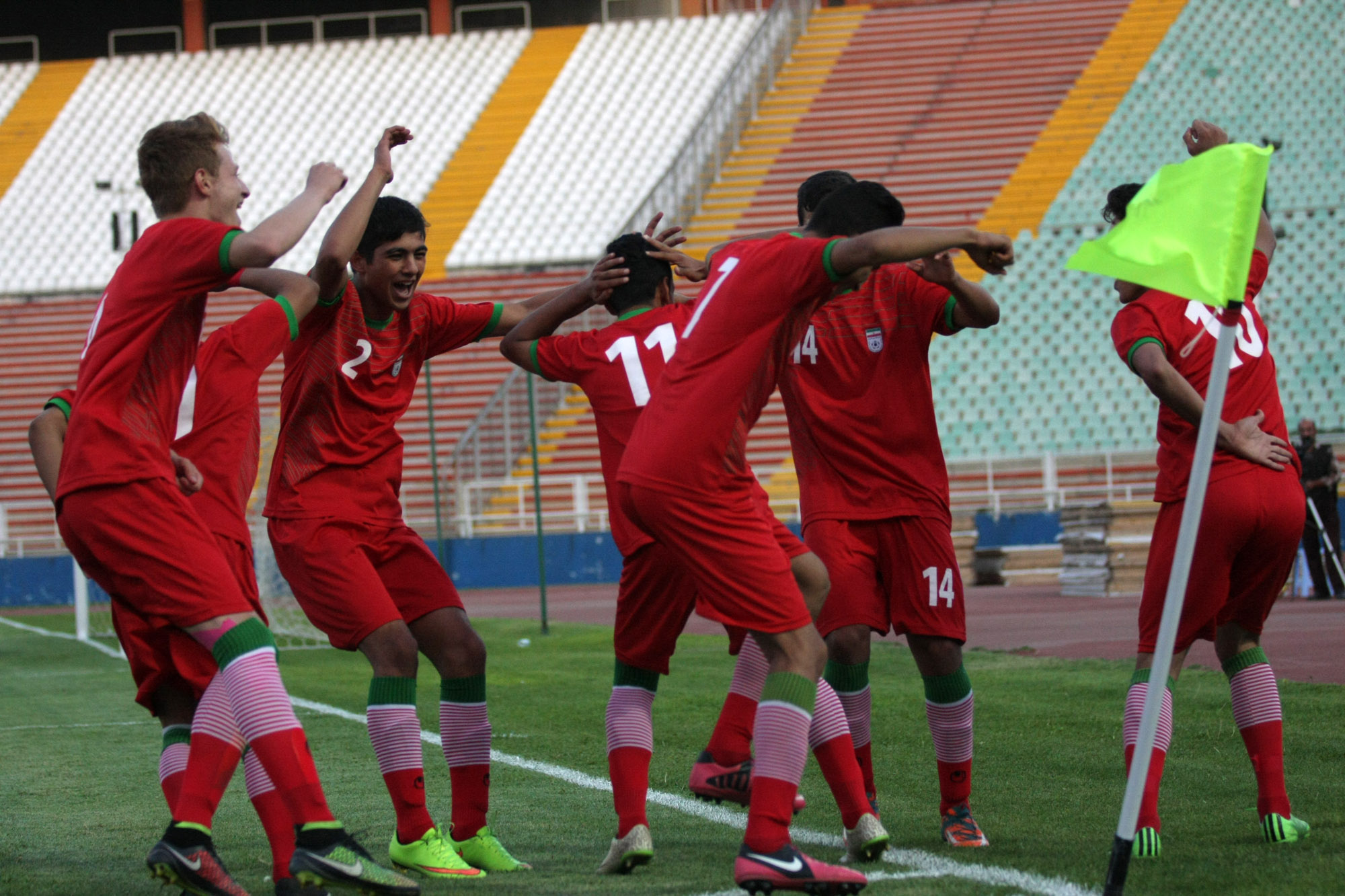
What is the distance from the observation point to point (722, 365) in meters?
3.88

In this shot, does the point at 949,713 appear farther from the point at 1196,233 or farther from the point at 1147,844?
the point at 1196,233

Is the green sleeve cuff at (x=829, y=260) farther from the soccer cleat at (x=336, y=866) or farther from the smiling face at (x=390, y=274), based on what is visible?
the soccer cleat at (x=336, y=866)

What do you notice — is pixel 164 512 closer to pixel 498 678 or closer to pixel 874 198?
pixel 874 198

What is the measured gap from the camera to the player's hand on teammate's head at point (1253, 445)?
4418 mm

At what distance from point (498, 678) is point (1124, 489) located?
576 inches

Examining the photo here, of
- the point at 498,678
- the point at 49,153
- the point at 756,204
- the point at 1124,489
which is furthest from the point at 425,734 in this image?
the point at 49,153

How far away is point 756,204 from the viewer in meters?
28.2

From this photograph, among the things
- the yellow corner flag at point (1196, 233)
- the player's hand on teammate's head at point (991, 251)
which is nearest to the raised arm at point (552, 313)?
the player's hand on teammate's head at point (991, 251)

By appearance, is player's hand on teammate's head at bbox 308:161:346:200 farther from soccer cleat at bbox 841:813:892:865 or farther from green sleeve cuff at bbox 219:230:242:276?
soccer cleat at bbox 841:813:892:865

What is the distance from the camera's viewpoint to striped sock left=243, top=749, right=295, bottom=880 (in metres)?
3.97

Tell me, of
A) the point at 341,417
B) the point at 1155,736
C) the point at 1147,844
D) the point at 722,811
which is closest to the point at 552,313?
the point at 341,417

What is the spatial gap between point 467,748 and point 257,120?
31536 mm

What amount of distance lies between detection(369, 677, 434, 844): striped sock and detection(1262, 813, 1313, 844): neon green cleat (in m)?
2.49

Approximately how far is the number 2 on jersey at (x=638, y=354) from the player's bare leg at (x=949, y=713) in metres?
1.17
